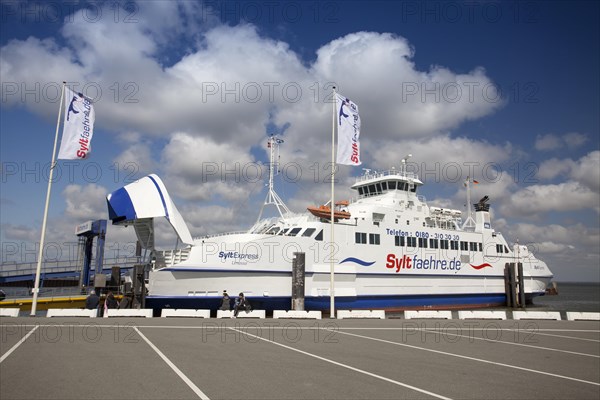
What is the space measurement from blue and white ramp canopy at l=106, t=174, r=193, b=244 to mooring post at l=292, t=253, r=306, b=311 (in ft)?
19.9

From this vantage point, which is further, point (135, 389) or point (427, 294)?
point (427, 294)

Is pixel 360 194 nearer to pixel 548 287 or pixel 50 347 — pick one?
pixel 548 287

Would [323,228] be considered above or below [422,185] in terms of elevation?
below

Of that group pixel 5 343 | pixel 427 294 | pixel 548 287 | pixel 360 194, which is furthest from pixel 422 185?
pixel 5 343

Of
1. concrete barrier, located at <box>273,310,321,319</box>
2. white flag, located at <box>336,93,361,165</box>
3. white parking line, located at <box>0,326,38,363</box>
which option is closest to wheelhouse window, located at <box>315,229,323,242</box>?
white flag, located at <box>336,93,361,165</box>

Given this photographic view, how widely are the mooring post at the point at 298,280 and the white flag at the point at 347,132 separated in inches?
259

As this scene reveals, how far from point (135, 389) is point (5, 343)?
6179 millimetres

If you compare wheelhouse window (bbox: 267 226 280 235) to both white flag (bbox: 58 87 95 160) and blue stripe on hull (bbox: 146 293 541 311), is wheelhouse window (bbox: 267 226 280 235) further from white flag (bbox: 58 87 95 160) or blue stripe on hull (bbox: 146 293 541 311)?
white flag (bbox: 58 87 95 160)

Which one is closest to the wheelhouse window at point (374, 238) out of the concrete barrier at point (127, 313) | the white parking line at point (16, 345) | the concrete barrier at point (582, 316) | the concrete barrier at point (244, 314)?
the concrete barrier at point (582, 316)

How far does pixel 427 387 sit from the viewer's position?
23.9ft

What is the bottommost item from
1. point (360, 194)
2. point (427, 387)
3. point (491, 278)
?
point (427, 387)

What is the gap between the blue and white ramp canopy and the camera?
877 inches

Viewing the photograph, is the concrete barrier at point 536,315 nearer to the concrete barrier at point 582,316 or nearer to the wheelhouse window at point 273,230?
the concrete barrier at point 582,316

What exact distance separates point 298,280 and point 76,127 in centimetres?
1395
